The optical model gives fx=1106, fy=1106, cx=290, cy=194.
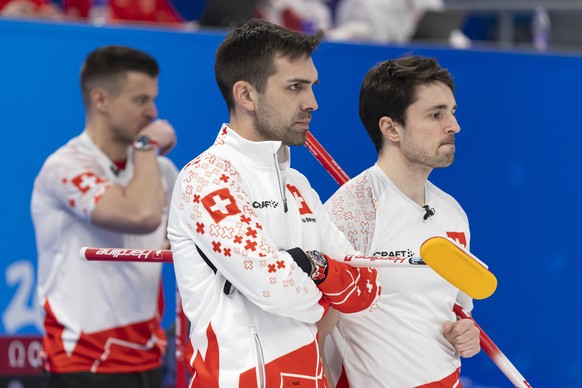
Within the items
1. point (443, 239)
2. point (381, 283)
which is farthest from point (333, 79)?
point (443, 239)

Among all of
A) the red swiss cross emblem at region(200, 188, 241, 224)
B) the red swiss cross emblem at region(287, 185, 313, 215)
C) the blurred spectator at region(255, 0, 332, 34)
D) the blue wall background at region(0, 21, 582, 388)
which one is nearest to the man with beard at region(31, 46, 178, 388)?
the blue wall background at region(0, 21, 582, 388)

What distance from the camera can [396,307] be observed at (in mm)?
2779

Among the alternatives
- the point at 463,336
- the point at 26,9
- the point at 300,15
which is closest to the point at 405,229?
the point at 463,336

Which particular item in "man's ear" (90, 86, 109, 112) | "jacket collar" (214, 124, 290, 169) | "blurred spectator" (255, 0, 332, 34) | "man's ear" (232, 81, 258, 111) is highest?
"blurred spectator" (255, 0, 332, 34)

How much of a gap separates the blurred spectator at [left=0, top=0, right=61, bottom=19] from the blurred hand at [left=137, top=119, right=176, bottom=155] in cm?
122

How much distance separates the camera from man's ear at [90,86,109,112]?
3.93m

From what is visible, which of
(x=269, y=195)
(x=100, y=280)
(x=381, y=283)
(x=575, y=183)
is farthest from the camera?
(x=575, y=183)

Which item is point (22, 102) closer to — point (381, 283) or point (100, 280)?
point (100, 280)

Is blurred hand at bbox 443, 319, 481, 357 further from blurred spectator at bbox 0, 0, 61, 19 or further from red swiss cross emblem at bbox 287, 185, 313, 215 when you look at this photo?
blurred spectator at bbox 0, 0, 61, 19

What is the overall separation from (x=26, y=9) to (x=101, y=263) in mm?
1809

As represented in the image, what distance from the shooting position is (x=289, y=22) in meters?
6.95

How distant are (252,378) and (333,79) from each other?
202cm

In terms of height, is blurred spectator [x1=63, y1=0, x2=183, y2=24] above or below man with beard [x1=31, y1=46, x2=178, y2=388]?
above

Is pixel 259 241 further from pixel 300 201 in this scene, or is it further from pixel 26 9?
pixel 26 9
